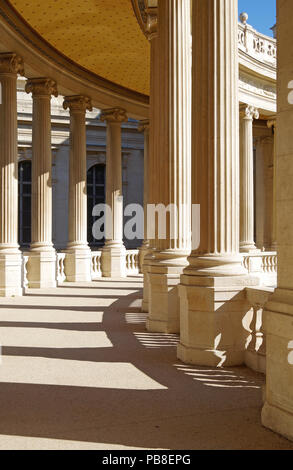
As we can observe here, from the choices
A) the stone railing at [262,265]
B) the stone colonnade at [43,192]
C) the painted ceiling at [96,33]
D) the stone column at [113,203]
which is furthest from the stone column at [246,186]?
the stone colonnade at [43,192]

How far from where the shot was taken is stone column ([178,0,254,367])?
1077 inches

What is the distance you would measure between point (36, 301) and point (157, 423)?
3806 centimetres

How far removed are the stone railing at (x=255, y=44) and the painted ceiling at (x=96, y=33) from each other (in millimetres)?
18655

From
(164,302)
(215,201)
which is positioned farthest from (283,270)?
(164,302)

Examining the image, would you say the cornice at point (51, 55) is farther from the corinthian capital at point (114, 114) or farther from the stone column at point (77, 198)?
the stone column at point (77, 198)

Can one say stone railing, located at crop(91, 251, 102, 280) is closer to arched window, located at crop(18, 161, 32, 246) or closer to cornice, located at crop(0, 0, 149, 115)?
cornice, located at crop(0, 0, 149, 115)

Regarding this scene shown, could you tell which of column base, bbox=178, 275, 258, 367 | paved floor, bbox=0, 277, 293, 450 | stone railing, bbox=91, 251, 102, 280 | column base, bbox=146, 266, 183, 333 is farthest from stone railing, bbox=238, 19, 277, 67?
column base, bbox=178, 275, 258, 367

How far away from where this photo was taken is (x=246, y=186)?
277 ft

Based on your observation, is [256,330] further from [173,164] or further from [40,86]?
[40,86]

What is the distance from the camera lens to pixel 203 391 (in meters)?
22.6

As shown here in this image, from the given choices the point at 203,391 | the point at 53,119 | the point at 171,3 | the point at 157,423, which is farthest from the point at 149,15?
the point at 53,119

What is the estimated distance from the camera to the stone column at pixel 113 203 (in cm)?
8400

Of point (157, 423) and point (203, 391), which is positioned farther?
point (203, 391)

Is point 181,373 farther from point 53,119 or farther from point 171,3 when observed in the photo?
point 53,119
